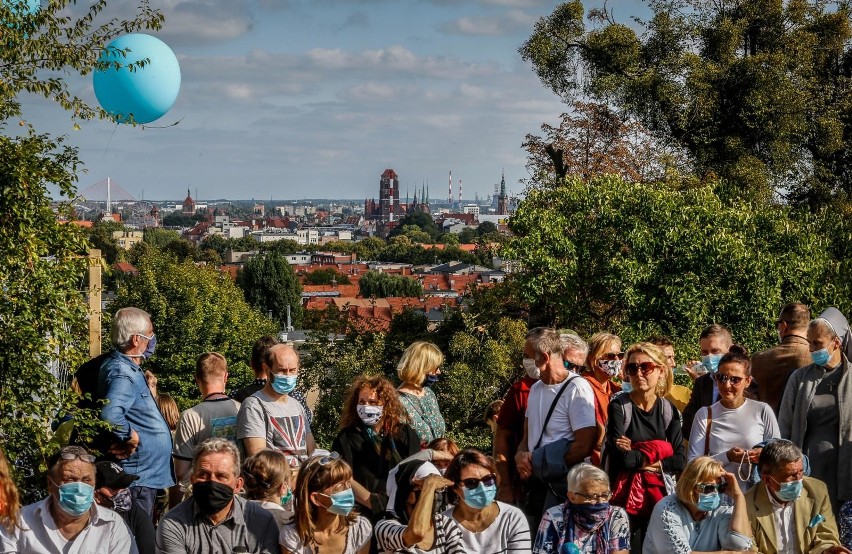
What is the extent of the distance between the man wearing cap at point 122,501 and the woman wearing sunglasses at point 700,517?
8.13 ft

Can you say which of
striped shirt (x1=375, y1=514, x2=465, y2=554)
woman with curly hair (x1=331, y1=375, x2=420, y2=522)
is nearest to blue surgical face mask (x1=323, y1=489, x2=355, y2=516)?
striped shirt (x1=375, y1=514, x2=465, y2=554)

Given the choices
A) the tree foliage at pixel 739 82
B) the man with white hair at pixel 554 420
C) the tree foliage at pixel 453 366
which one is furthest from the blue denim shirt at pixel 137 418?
the tree foliage at pixel 739 82

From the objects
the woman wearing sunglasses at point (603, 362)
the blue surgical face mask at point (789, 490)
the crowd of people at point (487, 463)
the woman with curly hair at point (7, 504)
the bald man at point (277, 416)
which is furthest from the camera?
the woman wearing sunglasses at point (603, 362)

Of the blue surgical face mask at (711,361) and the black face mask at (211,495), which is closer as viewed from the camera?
the black face mask at (211,495)

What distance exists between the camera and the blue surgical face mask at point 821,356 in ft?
22.0

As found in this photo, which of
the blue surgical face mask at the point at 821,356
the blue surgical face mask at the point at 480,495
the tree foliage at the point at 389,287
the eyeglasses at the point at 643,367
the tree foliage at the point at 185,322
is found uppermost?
the eyeglasses at the point at 643,367

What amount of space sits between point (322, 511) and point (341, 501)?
123 millimetres

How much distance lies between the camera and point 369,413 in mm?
6195

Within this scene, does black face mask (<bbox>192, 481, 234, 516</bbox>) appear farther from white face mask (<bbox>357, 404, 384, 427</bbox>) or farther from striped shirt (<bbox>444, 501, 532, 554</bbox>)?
white face mask (<bbox>357, 404, 384, 427</bbox>)

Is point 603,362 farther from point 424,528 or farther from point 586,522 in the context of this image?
point 424,528

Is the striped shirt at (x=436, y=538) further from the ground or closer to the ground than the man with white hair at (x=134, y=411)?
closer to the ground

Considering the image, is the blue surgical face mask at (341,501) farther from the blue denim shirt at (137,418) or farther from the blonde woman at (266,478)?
the blue denim shirt at (137,418)

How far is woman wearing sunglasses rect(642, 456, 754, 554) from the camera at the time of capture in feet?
18.5

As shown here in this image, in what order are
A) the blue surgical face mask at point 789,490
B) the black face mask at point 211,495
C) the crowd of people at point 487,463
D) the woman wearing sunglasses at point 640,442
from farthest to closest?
the woman wearing sunglasses at point 640,442
the blue surgical face mask at point 789,490
the crowd of people at point 487,463
the black face mask at point 211,495
